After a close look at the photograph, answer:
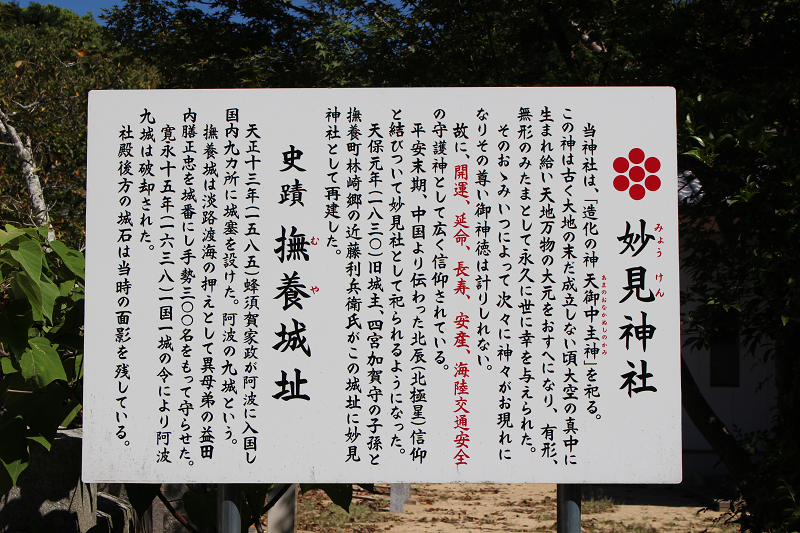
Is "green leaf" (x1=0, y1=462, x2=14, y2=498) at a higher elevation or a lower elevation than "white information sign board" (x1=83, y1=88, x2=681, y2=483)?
lower

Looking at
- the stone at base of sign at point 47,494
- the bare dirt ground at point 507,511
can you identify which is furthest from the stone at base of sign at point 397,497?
the stone at base of sign at point 47,494

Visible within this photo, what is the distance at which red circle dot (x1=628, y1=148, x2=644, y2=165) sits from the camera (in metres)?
2.48

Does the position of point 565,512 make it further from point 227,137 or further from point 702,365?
point 702,365

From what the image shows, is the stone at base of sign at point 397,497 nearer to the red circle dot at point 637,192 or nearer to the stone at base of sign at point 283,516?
the stone at base of sign at point 283,516

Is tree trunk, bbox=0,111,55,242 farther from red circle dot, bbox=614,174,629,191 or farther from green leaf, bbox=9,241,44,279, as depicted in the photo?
red circle dot, bbox=614,174,629,191

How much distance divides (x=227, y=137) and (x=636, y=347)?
182 centimetres

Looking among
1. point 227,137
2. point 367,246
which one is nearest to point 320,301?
point 367,246

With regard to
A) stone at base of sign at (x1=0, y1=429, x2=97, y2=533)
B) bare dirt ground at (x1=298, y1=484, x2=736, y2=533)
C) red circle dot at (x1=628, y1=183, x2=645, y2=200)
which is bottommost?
bare dirt ground at (x1=298, y1=484, x2=736, y2=533)

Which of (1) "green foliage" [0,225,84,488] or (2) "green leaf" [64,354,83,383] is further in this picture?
(2) "green leaf" [64,354,83,383]

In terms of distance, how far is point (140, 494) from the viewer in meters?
2.57

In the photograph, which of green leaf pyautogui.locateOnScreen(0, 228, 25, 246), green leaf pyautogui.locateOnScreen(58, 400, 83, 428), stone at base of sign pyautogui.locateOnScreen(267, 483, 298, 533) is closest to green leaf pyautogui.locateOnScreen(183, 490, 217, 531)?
green leaf pyautogui.locateOnScreen(58, 400, 83, 428)

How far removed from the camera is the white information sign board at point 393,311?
2395 mm

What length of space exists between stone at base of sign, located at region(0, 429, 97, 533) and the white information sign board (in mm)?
1234

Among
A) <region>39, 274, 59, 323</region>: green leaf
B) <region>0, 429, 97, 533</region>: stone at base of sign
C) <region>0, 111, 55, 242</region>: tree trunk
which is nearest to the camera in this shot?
<region>39, 274, 59, 323</region>: green leaf
